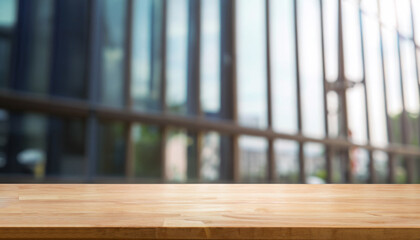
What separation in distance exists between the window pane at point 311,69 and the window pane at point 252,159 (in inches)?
39.2

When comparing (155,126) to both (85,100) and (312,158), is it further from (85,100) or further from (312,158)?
(312,158)

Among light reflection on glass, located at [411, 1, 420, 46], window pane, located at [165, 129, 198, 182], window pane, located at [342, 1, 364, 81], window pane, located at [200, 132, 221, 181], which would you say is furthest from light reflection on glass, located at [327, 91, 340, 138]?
light reflection on glass, located at [411, 1, 420, 46]

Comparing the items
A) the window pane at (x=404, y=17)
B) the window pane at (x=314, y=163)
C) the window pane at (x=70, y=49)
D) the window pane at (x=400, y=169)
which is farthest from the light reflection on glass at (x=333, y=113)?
the window pane at (x=70, y=49)

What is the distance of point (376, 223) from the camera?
53 cm

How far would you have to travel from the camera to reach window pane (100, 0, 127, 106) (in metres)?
4.75

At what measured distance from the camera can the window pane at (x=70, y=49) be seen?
4527mm

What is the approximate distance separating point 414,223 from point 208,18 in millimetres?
5313

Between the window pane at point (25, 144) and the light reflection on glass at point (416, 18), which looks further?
the light reflection on glass at point (416, 18)

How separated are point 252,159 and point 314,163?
147 cm

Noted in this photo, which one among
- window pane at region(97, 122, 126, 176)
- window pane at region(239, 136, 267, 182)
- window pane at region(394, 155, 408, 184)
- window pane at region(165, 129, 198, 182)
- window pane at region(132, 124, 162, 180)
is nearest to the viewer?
window pane at region(97, 122, 126, 176)

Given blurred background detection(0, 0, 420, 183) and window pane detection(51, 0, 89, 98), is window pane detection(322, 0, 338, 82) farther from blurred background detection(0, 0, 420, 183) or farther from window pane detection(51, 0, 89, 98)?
window pane detection(51, 0, 89, 98)

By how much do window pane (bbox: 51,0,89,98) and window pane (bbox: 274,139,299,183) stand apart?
300 cm

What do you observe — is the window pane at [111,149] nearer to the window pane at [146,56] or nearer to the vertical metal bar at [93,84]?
the vertical metal bar at [93,84]

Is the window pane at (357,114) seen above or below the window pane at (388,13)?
below
